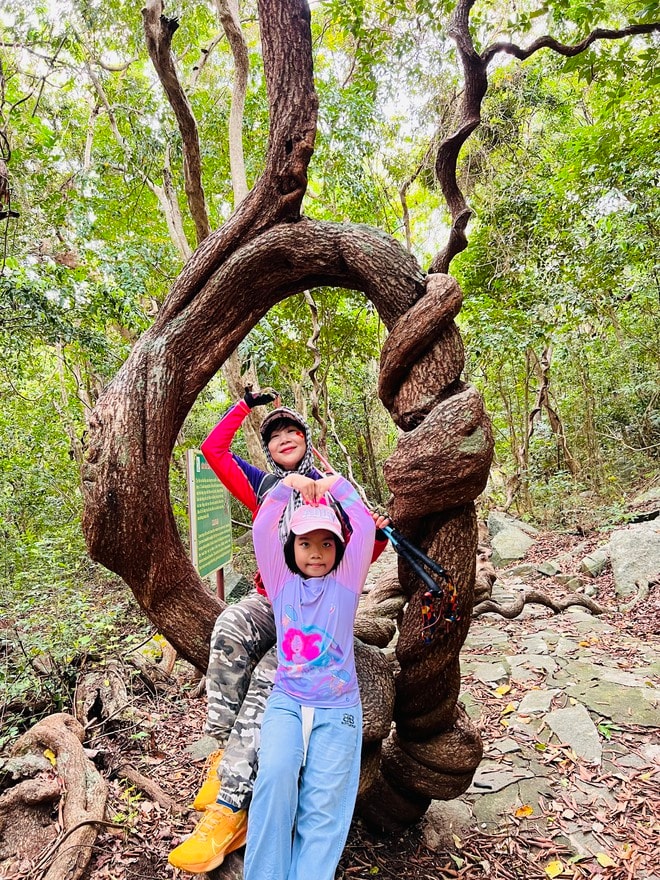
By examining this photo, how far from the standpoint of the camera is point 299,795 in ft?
5.57

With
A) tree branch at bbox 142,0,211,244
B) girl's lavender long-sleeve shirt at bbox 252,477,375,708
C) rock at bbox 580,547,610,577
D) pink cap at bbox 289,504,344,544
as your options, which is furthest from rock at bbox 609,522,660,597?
tree branch at bbox 142,0,211,244

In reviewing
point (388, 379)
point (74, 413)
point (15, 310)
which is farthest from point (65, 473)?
point (388, 379)

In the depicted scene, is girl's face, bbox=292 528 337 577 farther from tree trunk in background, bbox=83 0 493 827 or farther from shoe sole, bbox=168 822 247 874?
shoe sole, bbox=168 822 247 874

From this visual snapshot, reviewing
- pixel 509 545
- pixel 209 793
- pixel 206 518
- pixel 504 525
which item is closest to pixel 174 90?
pixel 206 518

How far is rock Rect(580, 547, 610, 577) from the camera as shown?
19.1 feet

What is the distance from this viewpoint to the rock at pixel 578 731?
294 centimetres

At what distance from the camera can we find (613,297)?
7.38 m

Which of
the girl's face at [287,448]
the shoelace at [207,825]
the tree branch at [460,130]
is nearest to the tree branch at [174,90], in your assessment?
the tree branch at [460,130]

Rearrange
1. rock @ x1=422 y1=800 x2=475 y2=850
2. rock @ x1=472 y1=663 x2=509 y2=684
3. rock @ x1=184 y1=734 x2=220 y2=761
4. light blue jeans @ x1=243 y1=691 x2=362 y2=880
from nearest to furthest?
1. light blue jeans @ x1=243 y1=691 x2=362 y2=880
2. rock @ x1=422 y1=800 x2=475 y2=850
3. rock @ x1=184 y1=734 x2=220 y2=761
4. rock @ x1=472 y1=663 x2=509 y2=684

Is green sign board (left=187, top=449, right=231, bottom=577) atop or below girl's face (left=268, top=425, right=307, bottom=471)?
below

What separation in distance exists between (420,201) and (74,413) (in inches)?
294

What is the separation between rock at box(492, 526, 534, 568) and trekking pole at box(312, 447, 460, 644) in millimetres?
5349

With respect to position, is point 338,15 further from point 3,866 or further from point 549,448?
point 549,448

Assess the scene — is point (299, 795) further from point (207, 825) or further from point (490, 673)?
point (490, 673)
